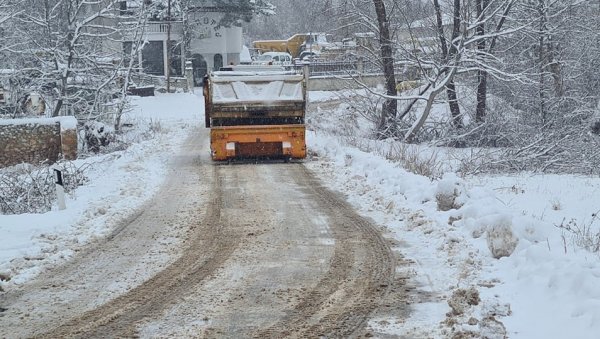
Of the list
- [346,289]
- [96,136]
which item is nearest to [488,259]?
[346,289]

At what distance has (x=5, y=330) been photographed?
5.32 metres

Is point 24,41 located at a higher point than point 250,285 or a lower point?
higher

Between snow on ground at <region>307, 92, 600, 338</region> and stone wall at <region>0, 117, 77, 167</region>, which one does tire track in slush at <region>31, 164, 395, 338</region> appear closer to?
snow on ground at <region>307, 92, 600, 338</region>

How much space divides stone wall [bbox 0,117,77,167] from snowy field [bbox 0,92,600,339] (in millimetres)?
3088

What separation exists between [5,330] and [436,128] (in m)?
20.8

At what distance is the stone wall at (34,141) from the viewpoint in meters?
17.6

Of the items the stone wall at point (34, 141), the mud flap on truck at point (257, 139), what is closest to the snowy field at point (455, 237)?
the mud flap on truck at point (257, 139)

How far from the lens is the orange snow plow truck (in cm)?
1552

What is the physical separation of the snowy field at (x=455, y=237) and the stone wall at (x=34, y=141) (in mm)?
3088

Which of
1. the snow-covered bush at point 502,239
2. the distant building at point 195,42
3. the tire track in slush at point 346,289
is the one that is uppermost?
the distant building at point 195,42

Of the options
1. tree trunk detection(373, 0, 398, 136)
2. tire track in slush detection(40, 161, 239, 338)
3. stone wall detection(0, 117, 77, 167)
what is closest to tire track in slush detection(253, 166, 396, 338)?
tire track in slush detection(40, 161, 239, 338)

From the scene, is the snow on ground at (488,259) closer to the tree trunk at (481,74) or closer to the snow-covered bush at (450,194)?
the snow-covered bush at (450,194)

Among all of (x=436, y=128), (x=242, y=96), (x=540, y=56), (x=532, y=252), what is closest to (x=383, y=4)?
(x=436, y=128)

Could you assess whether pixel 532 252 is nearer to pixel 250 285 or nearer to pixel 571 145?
pixel 250 285
